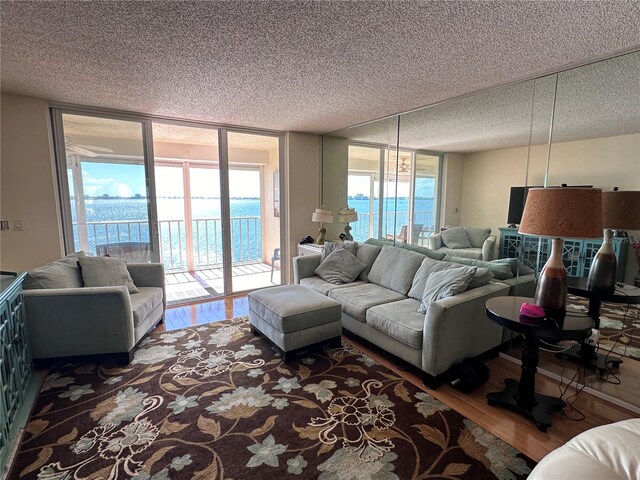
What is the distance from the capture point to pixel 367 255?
12.4 ft

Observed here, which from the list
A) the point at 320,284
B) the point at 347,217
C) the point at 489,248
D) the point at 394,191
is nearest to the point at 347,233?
the point at 347,217

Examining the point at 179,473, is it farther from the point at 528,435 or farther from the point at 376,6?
the point at 376,6

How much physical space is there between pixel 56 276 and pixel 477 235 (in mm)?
3836

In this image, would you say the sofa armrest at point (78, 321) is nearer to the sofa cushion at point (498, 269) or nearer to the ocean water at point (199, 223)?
the ocean water at point (199, 223)

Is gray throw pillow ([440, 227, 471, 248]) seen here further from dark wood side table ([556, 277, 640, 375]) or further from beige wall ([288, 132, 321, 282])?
beige wall ([288, 132, 321, 282])

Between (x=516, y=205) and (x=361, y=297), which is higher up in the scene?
(x=516, y=205)

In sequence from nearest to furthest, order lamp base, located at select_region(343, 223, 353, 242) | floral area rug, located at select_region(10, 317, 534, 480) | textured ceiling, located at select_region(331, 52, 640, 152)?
floral area rug, located at select_region(10, 317, 534, 480) → textured ceiling, located at select_region(331, 52, 640, 152) → lamp base, located at select_region(343, 223, 353, 242)

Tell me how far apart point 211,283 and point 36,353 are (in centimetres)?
290

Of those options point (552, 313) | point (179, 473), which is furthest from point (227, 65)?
point (552, 313)

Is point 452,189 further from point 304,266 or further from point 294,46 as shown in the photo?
point 294,46

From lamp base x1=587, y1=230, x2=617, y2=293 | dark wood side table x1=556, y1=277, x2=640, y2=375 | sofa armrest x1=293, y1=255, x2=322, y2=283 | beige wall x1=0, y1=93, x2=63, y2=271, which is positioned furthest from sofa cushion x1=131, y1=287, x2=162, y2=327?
lamp base x1=587, y1=230, x2=617, y2=293

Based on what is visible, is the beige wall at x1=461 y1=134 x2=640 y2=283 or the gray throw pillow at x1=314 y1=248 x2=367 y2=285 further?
the gray throw pillow at x1=314 y1=248 x2=367 y2=285

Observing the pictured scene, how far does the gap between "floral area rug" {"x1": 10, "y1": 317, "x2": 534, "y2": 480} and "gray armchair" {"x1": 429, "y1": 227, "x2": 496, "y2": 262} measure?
4.87ft

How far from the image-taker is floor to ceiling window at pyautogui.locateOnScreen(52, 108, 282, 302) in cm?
349
